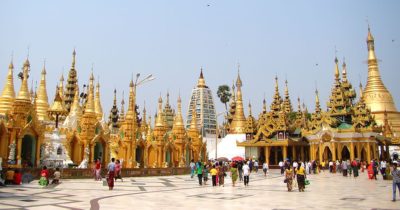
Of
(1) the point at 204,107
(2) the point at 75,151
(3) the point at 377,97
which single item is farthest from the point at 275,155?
(1) the point at 204,107

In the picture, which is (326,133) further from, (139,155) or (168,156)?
(139,155)

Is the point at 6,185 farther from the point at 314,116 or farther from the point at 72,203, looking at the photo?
Answer: the point at 314,116

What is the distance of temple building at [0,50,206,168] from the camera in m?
26.9

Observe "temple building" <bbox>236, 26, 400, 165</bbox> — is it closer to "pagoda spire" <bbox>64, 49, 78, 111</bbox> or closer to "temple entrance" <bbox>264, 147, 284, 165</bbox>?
"temple entrance" <bbox>264, 147, 284, 165</bbox>

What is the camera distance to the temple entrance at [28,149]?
27906 millimetres

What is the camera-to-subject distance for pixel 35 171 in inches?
899

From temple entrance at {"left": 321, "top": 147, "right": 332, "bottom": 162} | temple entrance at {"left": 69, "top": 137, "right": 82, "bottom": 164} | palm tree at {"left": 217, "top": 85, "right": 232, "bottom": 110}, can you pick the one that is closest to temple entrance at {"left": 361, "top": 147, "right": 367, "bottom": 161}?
temple entrance at {"left": 321, "top": 147, "right": 332, "bottom": 162}

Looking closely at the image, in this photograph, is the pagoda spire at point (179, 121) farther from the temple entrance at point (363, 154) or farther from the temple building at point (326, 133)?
the temple entrance at point (363, 154)

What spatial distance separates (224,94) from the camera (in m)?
98.9

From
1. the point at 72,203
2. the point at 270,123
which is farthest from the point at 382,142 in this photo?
the point at 72,203

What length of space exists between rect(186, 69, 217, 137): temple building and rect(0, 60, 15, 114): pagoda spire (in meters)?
52.5

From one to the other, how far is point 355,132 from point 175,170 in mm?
24373

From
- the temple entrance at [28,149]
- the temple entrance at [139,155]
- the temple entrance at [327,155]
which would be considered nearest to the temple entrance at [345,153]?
the temple entrance at [327,155]

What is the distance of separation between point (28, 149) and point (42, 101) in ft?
42.4
